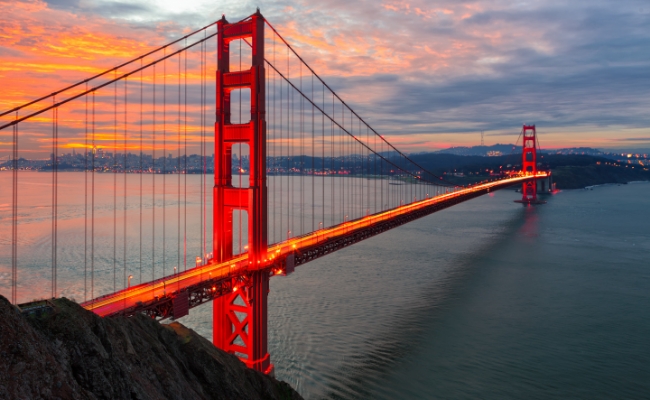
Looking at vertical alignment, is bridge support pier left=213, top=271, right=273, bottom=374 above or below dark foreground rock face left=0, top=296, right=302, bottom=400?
below

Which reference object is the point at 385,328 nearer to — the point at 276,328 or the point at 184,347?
the point at 276,328

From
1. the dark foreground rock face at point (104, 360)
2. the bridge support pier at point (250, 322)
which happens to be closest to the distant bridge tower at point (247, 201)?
the bridge support pier at point (250, 322)

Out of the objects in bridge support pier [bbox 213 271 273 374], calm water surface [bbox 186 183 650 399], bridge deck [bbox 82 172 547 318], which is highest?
bridge deck [bbox 82 172 547 318]

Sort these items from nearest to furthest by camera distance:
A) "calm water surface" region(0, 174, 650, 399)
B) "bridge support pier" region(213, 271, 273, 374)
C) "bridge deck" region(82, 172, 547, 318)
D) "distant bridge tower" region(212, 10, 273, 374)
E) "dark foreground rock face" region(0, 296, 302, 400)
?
1. "dark foreground rock face" region(0, 296, 302, 400)
2. "bridge deck" region(82, 172, 547, 318)
3. "bridge support pier" region(213, 271, 273, 374)
4. "distant bridge tower" region(212, 10, 273, 374)
5. "calm water surface" region(0, 174, 650, 399)

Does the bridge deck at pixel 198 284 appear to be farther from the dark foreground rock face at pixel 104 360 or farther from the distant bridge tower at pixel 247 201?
the dark foreground rock face at pixel 104 360

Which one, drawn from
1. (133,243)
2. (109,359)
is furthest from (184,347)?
(133,243)

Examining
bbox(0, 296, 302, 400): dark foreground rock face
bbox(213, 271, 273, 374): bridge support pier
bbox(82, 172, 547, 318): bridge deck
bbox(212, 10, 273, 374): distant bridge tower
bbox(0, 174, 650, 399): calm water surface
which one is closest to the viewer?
bbox(0, 296, 302, 400): dark foreground rock face

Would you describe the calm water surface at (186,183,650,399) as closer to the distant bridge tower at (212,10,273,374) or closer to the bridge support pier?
the bridge support pier

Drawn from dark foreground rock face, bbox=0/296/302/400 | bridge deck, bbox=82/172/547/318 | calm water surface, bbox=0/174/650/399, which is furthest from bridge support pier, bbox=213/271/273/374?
dark foreground rock face, bbox=0/296/302/400
